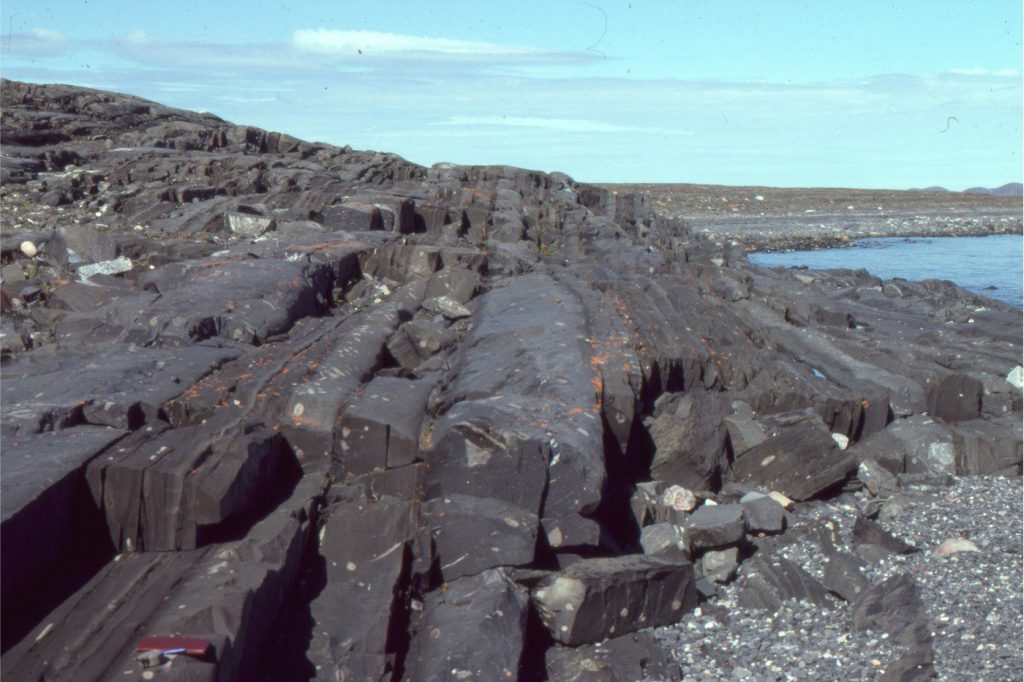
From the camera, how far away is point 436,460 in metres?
5.47

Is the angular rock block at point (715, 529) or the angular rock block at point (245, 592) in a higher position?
the angular rock block at point (245, 592)

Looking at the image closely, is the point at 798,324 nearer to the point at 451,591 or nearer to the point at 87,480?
the point at 451,591

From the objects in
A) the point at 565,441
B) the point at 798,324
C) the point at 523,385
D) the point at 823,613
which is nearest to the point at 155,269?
the point at 523,385

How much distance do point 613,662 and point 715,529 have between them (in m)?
1.62

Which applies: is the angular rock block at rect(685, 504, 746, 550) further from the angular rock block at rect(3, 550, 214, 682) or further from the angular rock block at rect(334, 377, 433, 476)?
the angular rock block at rect(3, 550, 214, 682)

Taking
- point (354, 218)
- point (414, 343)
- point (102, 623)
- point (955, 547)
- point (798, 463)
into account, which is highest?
point (354, 218)

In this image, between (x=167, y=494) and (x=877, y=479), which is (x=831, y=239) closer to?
(x=877, y=479)

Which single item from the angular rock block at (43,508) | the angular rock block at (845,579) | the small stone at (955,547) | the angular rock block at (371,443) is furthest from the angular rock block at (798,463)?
the angular rock block at (43,508)

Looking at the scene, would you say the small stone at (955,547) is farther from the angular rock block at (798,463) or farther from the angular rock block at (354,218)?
the angular rock block at (354,218)

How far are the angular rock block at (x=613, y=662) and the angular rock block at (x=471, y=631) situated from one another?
353 mm

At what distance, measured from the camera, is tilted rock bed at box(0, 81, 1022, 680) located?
14.3 feet

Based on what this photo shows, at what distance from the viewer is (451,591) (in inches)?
192

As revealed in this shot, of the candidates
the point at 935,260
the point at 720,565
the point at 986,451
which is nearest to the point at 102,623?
the point at 720,565

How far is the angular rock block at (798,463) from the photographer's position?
7.52m
